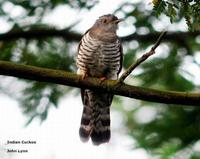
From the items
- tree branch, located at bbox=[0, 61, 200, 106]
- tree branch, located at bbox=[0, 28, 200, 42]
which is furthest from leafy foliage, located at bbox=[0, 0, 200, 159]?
tree branch, located at bbox=[0, 61, 200, 106]

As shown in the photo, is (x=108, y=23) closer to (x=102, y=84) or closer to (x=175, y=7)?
(x=102, y=84)

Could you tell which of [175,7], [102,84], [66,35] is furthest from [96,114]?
[175,7]

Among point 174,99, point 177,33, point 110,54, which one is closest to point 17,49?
point 110,54

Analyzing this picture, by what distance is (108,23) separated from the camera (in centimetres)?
656

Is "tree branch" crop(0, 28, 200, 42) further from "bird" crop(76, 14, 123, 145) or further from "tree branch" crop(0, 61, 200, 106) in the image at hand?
"tree branch" crop(0, 61, 200, 106)

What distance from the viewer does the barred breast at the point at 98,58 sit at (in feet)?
19.2

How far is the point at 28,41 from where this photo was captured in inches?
252

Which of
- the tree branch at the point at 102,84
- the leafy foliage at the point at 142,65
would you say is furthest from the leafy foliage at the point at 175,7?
the leafy foliage at the point at 142,65

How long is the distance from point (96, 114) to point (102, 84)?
2.00 m

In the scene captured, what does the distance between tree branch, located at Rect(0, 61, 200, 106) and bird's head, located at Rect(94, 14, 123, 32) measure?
89.7 inches

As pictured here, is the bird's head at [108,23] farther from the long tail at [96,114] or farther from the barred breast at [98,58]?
the long tail at [96,114]

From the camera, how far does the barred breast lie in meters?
5.86

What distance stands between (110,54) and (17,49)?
3.66 feet

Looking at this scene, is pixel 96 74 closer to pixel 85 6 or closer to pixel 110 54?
pixel 110 54
